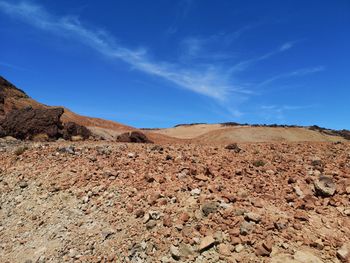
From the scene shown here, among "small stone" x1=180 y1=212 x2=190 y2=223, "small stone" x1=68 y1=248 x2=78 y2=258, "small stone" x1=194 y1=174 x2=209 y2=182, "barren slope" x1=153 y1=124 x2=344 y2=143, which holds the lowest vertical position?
"small stone" x1=68 y1=248 x2=78 y2=258

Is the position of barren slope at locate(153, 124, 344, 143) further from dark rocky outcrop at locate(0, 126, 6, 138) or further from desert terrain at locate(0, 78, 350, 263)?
desert terrain at locate(0, 78, 350, 263)

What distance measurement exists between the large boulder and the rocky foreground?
8.77 meters

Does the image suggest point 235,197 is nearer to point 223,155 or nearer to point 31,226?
point 223,155

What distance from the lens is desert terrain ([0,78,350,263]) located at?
680 centimetres

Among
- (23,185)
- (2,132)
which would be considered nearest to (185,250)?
(23,185)

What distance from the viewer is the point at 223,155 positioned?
11.5 meters

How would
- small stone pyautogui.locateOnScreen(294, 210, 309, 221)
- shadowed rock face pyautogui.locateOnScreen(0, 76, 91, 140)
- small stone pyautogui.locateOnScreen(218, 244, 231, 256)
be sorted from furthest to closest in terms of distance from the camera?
shadowed rock face pyautogui.locateOnScreen(0, 76, 91, 140) < small stone pyautogui.locateOnScreen(294, 210, 309, 221) < small stone pyautogui.locateOnScreen(218, 244, 231, 256)

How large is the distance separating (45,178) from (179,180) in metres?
4.21

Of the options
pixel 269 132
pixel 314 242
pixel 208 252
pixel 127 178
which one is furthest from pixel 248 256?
pixel 269 132

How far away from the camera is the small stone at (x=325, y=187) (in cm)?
807

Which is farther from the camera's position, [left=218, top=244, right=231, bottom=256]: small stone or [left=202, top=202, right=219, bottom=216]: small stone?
[left=202, top=202, right=219, bottom=216]: small stone

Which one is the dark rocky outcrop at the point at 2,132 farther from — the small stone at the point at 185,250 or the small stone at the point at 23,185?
the small stone at the point at 185,250

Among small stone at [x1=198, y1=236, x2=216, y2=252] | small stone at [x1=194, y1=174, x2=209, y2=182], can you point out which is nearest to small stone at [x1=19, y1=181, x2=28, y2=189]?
small stone at [x1=194, y1=174, x2=209, y2=182]

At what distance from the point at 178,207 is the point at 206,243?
1.39 metres
